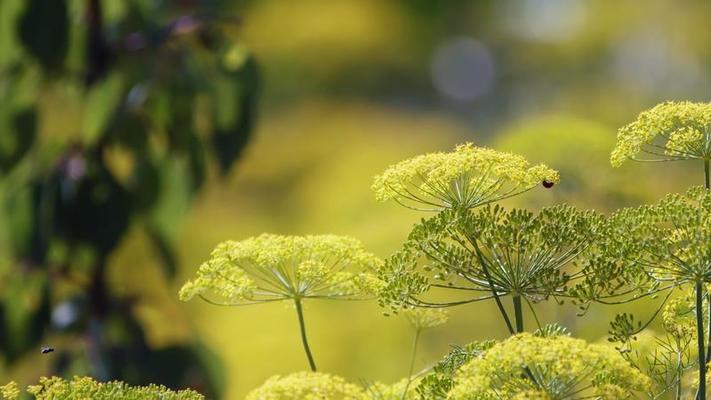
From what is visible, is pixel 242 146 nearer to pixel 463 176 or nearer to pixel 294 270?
pixel 294 270

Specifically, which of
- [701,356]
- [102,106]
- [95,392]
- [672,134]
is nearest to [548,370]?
[701,356]

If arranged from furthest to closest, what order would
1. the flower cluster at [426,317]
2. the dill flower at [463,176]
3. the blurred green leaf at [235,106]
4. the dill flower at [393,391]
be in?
the blurred green leaf at [235,106] → the flower cluster at [426,317] → the dill flower at [393,391] → the dill flower at [463,176]

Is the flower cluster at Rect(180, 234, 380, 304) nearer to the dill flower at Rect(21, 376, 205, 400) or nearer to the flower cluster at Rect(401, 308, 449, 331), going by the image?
the flower cluster at Rect(401, 308, 449, 331)

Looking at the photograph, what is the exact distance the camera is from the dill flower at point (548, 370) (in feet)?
5.79

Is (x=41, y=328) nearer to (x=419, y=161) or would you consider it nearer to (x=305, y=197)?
(x=419, y=161)

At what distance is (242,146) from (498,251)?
222cm

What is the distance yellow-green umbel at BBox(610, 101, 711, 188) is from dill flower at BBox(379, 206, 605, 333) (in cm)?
16

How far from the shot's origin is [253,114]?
13.7ft

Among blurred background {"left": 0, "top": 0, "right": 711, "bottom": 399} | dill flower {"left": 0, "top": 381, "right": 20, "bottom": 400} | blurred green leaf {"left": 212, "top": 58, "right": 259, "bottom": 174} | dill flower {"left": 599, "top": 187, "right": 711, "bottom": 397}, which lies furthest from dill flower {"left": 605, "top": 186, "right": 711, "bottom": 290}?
blurred green leaf {"left": 212, "top": 58, "right": 259, "bottom": 174}

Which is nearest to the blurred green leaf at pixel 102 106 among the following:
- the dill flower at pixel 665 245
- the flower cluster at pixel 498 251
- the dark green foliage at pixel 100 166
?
the dark green foliage at pixel 100 166

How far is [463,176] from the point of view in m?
2.07

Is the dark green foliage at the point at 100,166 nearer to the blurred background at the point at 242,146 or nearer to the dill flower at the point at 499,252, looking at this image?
the blurred background at the point at 242,146

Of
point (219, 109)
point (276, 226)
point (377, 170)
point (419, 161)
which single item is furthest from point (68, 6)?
point (276, 226)

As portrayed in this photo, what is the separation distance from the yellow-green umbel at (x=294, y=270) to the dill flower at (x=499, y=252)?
0.36 feet
